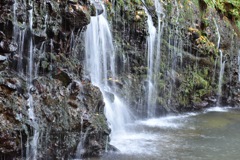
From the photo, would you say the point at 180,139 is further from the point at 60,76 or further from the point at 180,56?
the point at 180,56

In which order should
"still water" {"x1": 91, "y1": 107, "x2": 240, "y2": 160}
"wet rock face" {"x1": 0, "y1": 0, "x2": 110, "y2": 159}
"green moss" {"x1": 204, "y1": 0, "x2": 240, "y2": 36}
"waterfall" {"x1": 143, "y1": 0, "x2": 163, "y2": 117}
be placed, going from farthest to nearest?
"green moss" {"x1": 204, "y1": 0, "x2": 240, "y2": 36}, "waterfall" {"x1": 143, "y1": 0, "x2": 163, "y2": 117}, "still water" {"x1": 91, "y1": 107, "x2": 240, "y2": 160}, "wet rock face" {"x1": 0, "y1": 0, "x2": 110, "y2": 159}

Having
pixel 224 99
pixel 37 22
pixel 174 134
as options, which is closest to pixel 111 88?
pixel 174 134

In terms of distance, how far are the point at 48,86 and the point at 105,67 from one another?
148 inches

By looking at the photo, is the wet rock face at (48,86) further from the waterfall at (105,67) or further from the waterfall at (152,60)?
the waterfall at (152,60)

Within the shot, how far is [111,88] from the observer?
11.0m

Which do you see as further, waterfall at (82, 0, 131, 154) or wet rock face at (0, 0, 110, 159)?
waterfall at (82, 0, 131, 154)

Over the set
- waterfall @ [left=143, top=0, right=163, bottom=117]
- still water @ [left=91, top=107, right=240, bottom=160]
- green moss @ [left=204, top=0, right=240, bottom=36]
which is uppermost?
green moss @ [left=204, top=0, right=240, bottom=36]

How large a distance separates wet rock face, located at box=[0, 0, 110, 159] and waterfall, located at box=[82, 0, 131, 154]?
4.12ft

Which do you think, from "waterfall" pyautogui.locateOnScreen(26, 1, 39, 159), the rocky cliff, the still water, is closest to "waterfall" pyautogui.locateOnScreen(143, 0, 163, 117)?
the rocky cliff

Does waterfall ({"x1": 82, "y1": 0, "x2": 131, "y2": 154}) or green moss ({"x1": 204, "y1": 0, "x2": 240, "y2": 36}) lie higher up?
green moss ({"x1": 204, "y1": 0, "x2": 240, "y2": 36})

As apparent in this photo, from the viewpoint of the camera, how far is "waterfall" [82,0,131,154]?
9672 millimetres

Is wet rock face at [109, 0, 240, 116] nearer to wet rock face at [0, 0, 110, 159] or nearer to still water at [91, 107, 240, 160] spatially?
still water at [91, 107, 240, 160]

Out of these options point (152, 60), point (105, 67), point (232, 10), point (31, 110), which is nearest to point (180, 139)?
point (105, 67)

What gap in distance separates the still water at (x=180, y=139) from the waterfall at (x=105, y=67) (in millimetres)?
467
